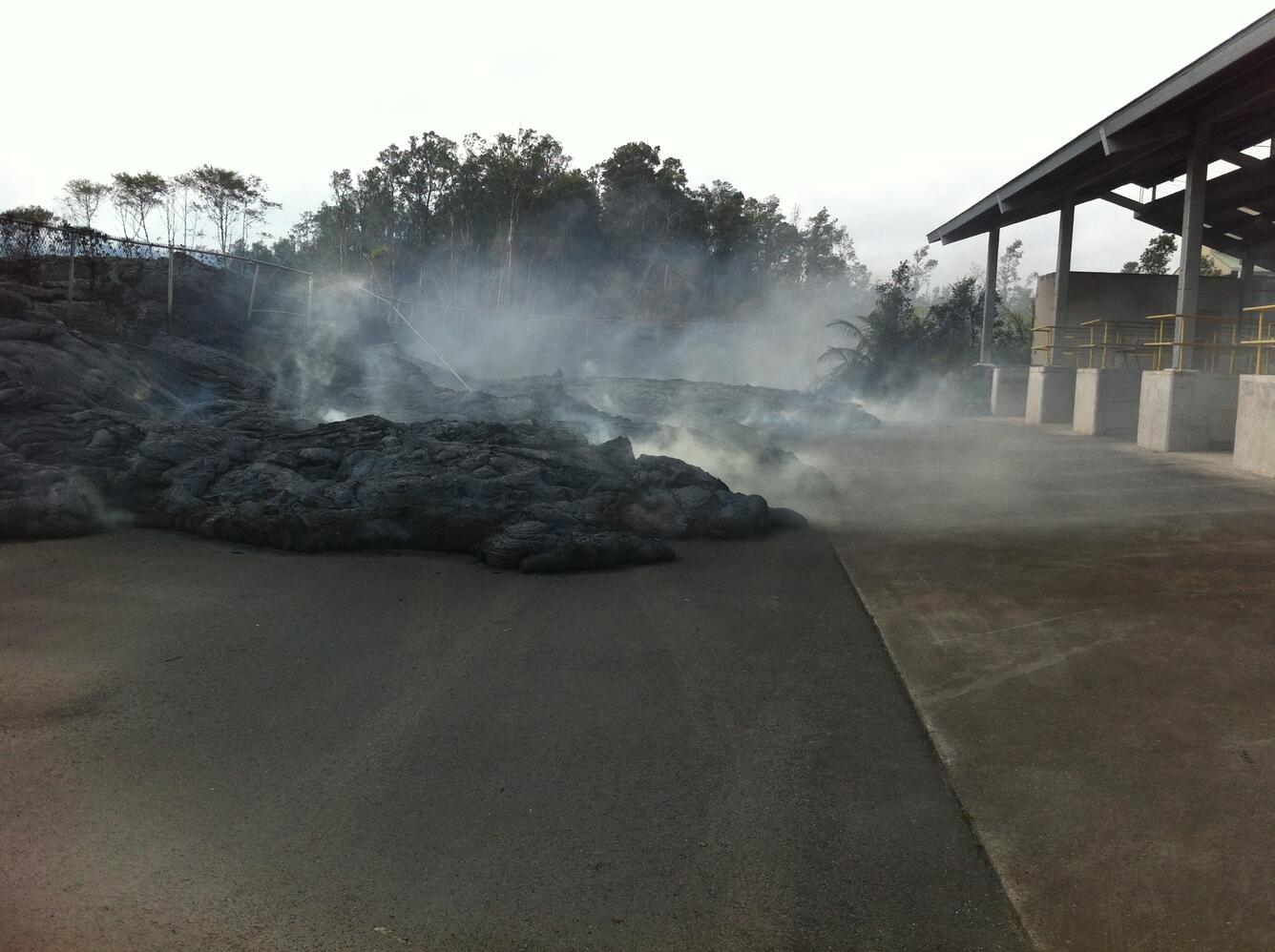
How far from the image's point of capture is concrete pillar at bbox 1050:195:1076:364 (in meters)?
22.6

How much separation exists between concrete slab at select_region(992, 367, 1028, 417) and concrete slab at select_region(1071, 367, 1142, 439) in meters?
6.19

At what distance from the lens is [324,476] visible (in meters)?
8.88

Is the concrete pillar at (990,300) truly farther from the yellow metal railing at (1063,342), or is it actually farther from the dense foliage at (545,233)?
the dense foliage at (545,233)

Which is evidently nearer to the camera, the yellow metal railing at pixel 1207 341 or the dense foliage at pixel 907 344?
the yellow metal railing at pixel 1207 341

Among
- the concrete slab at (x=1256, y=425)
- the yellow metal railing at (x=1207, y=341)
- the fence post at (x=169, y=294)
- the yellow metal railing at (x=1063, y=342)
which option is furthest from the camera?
the yellow metal railing at (x=1063, y=342)

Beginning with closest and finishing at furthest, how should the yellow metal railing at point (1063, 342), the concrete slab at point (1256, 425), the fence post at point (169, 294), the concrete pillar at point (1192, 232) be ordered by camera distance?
the concrete slab at point (1256, 425), the concrete pillar at point (1192, 232), the fence post at point (169, 294), the yellow metal railing at point (1063, 342)

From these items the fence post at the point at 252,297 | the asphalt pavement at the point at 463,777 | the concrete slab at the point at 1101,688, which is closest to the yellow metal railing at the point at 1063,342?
the concrete slab at the point at 1101,688

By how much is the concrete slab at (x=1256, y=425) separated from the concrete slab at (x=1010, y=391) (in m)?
13.0

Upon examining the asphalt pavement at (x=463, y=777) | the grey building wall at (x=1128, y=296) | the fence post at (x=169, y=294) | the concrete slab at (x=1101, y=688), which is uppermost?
the grey building wall at (x=1128, y=296)

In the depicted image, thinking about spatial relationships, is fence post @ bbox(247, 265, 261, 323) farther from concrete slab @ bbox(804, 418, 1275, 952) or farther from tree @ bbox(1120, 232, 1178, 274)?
tree @ bbox(1120, 232, 1178, 274)

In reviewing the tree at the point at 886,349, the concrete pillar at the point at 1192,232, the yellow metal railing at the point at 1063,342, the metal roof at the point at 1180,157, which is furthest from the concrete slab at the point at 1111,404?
the tree at the point at 886,349

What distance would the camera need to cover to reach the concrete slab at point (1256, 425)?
11352mm

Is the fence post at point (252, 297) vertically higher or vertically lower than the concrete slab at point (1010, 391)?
higher

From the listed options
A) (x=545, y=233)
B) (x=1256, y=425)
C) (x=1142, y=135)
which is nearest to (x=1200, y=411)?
(x=1256, y=425)
